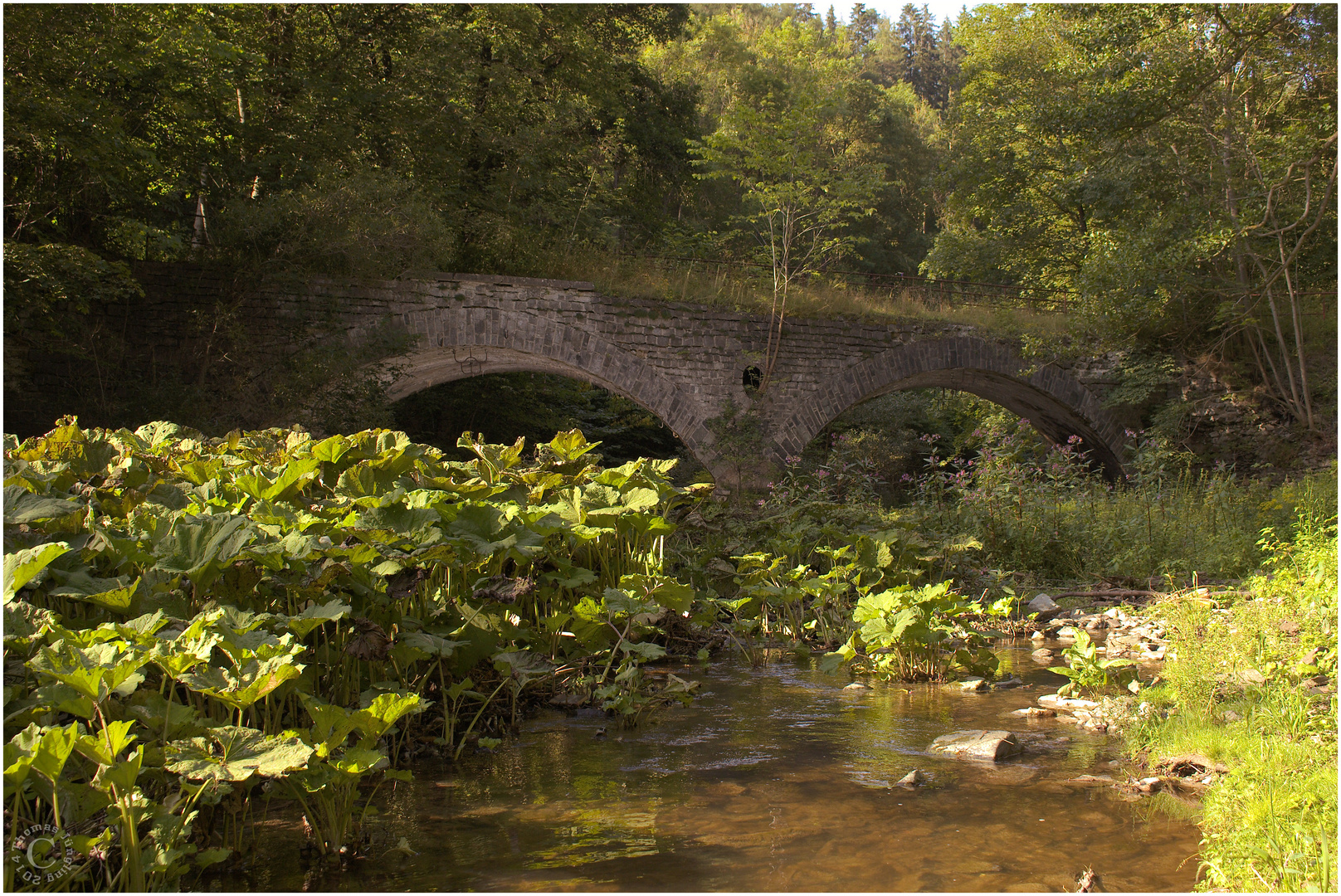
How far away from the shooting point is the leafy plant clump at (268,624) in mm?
1825

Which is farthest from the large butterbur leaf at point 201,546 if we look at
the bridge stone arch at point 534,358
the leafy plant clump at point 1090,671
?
the bridge stone arch at point 534,358

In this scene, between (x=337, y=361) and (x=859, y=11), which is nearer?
(x=337, y=361)

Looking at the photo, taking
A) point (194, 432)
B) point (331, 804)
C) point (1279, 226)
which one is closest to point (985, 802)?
point (331, 804)

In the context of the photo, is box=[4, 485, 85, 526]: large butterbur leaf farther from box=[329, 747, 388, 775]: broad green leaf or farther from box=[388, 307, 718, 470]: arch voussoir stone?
box=[388, 307, 718, 470]: arch voussoir stone

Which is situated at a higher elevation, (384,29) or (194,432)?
(384,29)

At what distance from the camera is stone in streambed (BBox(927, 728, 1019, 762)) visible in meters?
3.02

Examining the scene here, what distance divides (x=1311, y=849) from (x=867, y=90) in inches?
1355

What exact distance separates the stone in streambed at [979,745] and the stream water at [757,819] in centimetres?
6

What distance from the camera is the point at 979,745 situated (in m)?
3.08

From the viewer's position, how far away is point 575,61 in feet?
58.3

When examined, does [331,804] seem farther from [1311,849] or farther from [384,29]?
[384,29]

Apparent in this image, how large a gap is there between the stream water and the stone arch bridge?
9119mm

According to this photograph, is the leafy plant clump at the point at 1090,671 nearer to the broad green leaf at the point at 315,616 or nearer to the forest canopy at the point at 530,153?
the broad green leaf at the point at 315,616

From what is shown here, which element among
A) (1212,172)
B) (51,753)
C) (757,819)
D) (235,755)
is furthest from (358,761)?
(1212,172)
